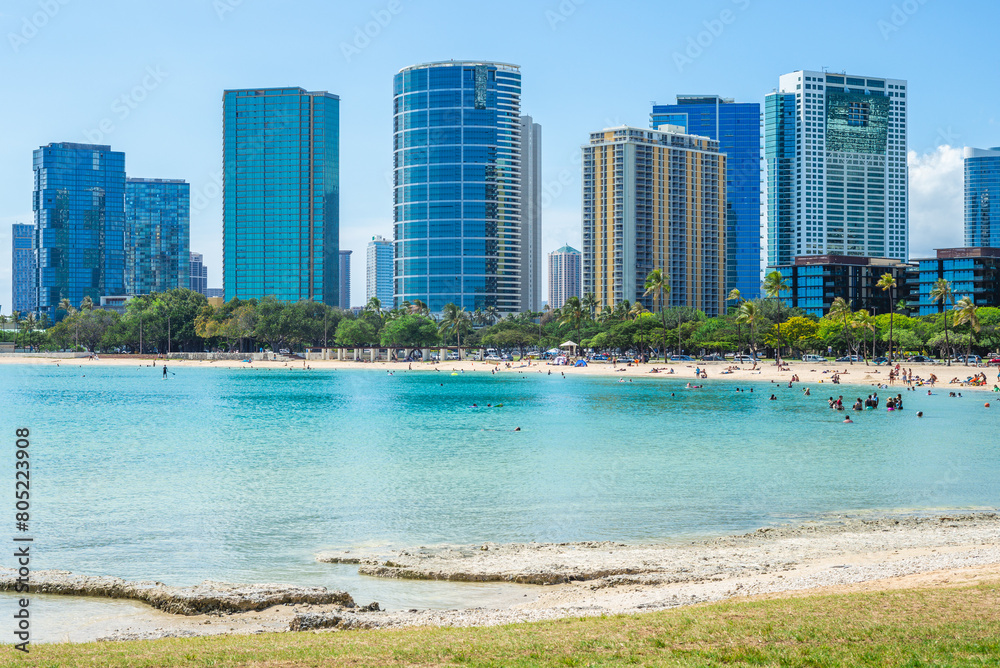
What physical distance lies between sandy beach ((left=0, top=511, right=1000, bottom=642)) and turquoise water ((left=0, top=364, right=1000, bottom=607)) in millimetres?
1333

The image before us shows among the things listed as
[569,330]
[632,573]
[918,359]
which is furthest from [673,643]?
[569,330]

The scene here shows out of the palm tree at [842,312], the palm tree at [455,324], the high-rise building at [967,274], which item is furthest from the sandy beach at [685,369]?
the high-rise building at [967,274]

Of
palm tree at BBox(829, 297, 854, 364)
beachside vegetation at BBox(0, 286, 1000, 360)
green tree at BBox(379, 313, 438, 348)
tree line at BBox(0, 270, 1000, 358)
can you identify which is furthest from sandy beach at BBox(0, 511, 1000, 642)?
green tree at BBox(379, 313, 438, 348)

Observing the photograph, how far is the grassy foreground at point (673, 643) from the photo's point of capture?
11.1 meters

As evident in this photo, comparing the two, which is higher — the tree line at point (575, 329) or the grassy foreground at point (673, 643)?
the tree line at point (575, 329)

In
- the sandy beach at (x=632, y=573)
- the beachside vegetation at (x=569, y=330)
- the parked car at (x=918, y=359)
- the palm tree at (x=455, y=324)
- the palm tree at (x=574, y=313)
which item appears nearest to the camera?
the sandy beach at (x=632, y=573)

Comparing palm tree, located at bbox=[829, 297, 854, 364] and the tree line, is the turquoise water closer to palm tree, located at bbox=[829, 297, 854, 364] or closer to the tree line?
palm tree, located at bbox=[829, 297, 854, 364]

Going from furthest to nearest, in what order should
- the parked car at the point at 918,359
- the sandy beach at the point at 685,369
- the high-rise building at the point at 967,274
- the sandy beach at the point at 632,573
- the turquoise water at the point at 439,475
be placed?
1. the high-rise building at the point at 967,274
2. the parked car at the point at 918,359
3. the sandy beach at the point at 685,369
4. the turquoise water at the point at 439,475
5. the sandy beach at the point at 632,573

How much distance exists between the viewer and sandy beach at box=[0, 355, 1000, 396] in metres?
102

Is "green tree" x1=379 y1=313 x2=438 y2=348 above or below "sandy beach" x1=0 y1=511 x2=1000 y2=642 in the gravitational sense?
above

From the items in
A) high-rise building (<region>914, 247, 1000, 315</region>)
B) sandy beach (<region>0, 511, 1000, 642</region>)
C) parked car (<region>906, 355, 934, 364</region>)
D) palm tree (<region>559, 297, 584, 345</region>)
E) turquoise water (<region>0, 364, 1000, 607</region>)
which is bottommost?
turquoise water (<region>0, 364, 1000, 607</region>)

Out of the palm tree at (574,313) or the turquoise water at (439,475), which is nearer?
the turquoise water at (439,475)

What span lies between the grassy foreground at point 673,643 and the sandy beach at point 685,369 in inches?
3361

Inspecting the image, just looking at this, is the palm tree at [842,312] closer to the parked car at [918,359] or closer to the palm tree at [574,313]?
the parked car at [918,359]
